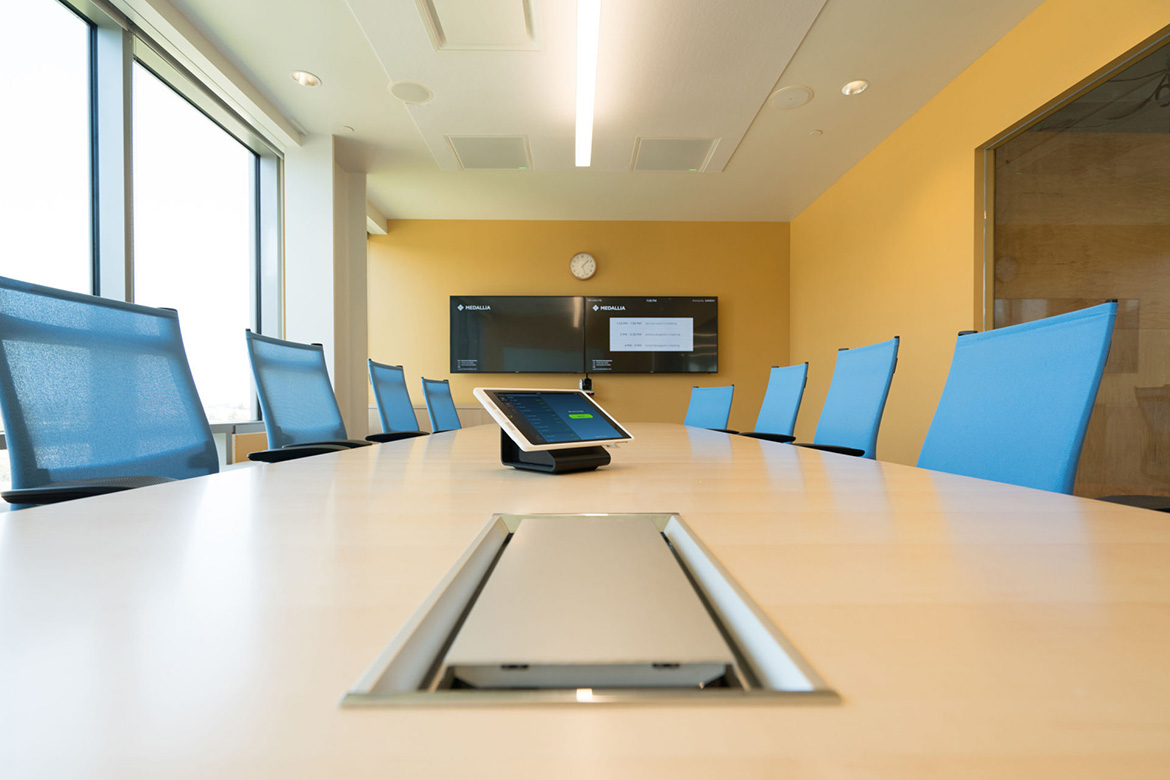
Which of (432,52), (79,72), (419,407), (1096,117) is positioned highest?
(432,52)

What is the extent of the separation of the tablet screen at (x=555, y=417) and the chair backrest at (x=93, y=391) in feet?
3.51

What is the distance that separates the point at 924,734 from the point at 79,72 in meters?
4.29

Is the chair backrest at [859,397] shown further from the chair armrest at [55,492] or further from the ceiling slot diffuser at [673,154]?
the ceiling slot diffuser at [673,154]

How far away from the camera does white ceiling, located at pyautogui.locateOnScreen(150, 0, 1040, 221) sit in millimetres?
2986

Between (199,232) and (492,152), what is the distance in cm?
229

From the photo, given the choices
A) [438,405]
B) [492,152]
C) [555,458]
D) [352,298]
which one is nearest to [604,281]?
[492,152]

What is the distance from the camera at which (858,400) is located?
7.87 ft

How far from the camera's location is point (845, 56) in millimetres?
3453

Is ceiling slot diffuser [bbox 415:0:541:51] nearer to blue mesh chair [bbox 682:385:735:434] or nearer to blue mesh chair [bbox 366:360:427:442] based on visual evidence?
blue mesh chair [bbox 366:360:427:442]

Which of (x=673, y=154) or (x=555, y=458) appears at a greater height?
(x=673, y=154)

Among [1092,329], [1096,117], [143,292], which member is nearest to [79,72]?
[143,292]

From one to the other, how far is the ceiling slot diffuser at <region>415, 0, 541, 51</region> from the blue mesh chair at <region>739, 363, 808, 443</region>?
8.02 feet

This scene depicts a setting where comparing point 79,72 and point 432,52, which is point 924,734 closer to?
point 432,52

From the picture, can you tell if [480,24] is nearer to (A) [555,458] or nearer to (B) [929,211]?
(A) [555,458]
